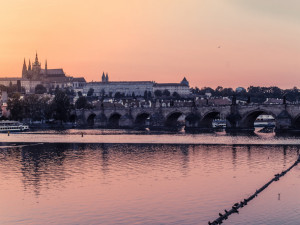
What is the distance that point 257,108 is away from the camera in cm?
10144

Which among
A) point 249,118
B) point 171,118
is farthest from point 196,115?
point 171,118

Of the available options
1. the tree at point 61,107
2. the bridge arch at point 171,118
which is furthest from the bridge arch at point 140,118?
the tree at point 61,107

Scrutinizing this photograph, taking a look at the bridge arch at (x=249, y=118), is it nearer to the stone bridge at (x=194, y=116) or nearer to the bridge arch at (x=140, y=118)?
the stone bridge at (x=194, y=116)

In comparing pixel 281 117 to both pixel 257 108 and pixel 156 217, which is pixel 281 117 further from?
pixel 156 217

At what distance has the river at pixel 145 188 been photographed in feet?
85.9

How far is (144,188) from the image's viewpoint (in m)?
33.5

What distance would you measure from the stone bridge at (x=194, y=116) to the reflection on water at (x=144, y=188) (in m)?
42.6

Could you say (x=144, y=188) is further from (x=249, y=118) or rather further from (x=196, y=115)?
(x=196, y=115)

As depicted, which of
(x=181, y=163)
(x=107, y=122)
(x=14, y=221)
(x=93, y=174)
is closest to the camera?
(x=14, y=221)

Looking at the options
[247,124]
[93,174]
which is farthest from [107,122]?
[93,174]

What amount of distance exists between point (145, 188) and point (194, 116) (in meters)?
84.8

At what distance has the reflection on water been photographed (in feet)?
86.0

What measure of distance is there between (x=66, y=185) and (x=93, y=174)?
4.98 meters

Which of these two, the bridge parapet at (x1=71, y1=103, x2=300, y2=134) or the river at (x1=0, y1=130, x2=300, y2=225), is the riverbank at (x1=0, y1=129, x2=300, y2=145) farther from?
the river at (x1=0, y1=130, x2=300, y2=225)
